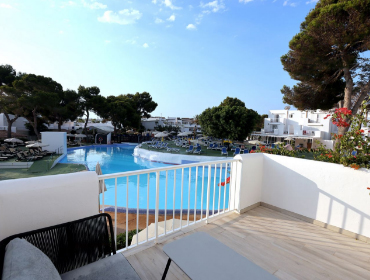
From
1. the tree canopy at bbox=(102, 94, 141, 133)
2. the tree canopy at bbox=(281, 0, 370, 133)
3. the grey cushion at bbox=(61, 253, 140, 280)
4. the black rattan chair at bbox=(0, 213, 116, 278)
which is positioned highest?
the tree canopy at bbox=(281, 0, 370, 133)

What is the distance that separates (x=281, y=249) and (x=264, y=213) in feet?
3.14

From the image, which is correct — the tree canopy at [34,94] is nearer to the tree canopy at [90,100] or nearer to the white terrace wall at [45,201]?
the tree canopy at [90,100]

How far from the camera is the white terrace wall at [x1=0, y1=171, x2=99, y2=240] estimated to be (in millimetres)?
1374

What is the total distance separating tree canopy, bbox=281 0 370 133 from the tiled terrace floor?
8.68m

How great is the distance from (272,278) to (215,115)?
1771cm

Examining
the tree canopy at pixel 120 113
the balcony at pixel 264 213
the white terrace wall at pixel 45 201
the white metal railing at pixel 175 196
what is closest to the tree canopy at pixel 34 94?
the tree canopy at pixel 120 113

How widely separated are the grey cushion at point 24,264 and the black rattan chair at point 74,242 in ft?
0.77

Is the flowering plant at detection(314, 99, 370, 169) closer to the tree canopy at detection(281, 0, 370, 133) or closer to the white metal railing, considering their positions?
the white metal railing

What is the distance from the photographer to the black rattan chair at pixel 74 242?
52.4 inches

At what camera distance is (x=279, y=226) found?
2842 mm

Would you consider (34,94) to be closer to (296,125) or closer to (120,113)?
(120,113)

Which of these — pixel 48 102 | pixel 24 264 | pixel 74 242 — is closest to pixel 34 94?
pixel 48 102

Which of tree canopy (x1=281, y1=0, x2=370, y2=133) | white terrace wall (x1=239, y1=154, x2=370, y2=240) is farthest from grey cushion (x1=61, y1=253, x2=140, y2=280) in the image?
tree canopy (x1=281, y1=0, x2=370, y2=133)

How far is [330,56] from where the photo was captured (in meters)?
9.20
